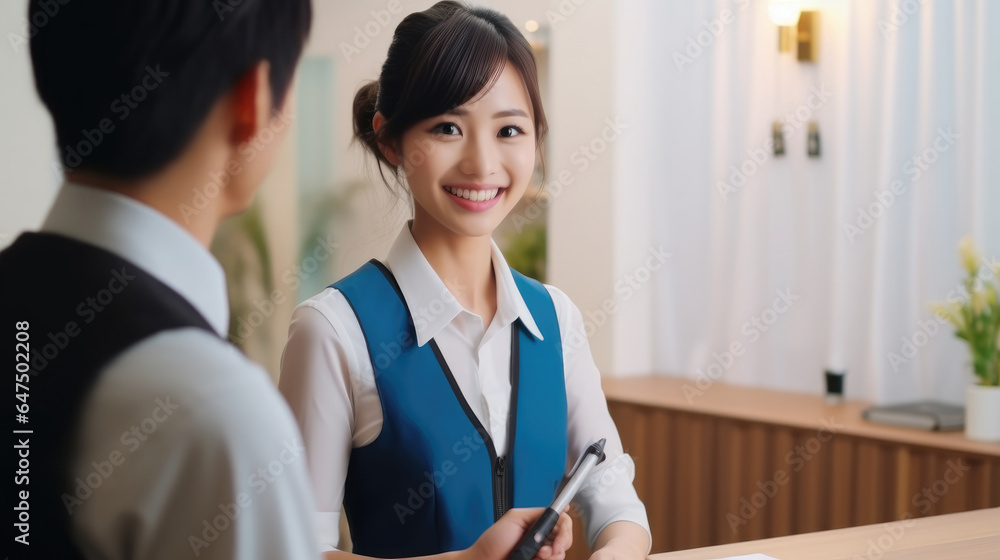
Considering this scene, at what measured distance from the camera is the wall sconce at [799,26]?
12.0 feet

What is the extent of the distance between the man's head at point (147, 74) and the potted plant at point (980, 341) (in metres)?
2.85

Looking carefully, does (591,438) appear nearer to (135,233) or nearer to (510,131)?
(510,131)

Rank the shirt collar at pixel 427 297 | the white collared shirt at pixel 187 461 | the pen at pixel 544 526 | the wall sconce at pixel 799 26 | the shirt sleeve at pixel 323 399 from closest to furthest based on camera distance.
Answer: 1. the white collared shirt at pixel 187 461
2. the pen at pixel 544 526
3. the shirt sleeve at pixel 323 399
4. the shirt collar at pixel 427 297
5. the wall sconce at pixel 799 26

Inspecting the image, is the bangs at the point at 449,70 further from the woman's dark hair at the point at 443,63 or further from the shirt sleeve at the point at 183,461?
the shirt sleeve at the point at 183,461

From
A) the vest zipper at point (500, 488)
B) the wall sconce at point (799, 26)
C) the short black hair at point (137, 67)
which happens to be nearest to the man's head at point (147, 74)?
the short black hair at point (137, 67)

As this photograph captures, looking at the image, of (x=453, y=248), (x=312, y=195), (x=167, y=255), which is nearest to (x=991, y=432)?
(x=453, y=248)

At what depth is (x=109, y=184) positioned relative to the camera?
540 mm

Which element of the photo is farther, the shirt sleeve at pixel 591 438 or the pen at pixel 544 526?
the shirt sleeve at pixel 591 438

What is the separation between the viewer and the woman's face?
1470 millimetres

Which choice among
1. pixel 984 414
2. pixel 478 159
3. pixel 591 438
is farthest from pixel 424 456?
pixel 984 414

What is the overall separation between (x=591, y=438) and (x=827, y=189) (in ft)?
7.80

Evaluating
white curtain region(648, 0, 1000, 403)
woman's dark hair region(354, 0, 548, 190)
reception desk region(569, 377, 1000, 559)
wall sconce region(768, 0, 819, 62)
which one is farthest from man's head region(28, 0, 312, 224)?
wall sconce region(768, 0, 819, 62)

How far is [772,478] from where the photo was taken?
3.29 meters

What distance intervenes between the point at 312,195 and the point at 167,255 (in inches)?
185
